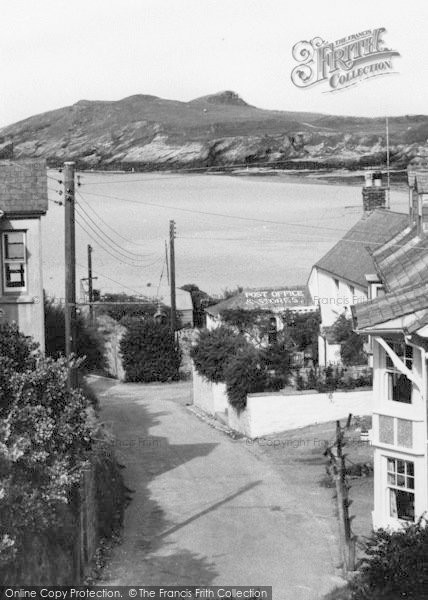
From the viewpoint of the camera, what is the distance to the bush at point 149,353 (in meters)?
58.6

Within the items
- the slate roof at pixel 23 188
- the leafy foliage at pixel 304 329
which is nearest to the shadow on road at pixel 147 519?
the leafy foliage at pixel 304 329

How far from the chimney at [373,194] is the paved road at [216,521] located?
1719 cm

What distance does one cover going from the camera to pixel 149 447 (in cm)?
3816

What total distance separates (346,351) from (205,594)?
2188 cm

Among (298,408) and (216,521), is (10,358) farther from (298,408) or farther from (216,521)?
(298,408)

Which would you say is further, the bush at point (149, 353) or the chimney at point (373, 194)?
the bush at point (149, 353)

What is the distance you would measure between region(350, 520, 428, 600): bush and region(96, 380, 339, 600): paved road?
1640 millimetres

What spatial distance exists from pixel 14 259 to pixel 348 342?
16.2 meters

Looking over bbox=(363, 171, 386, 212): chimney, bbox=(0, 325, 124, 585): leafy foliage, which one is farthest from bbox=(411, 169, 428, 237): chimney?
bbox=(363, 171, 386, 212): chimney

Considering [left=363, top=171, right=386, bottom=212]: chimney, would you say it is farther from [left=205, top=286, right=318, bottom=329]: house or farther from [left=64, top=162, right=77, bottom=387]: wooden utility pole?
[left=64, top=162, right=77, bottom=387]: wooden utility pole

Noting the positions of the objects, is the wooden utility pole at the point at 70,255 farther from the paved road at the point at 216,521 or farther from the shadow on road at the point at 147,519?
the paved road at the point at 216,521

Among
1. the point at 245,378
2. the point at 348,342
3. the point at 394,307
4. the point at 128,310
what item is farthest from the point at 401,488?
the point at 128,310

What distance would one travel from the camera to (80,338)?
5675 cm

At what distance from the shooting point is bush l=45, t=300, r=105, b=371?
47.7 metres
